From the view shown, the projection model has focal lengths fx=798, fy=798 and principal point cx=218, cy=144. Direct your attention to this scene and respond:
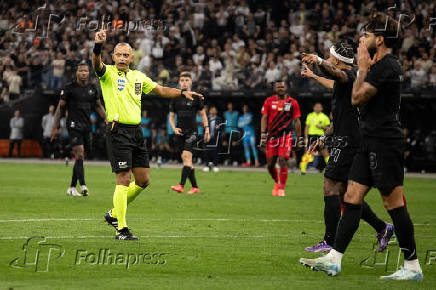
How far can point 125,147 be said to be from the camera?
10469 mm

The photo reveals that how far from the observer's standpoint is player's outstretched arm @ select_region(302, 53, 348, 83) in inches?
324

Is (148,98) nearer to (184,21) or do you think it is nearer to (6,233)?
(184,21)

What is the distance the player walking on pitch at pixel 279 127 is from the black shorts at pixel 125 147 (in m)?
7.89

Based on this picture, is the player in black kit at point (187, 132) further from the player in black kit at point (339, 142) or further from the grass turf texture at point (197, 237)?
the player in black kit at point (339, 142)

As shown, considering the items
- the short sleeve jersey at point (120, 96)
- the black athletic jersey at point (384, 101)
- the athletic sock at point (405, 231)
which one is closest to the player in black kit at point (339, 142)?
the black athletic jersey at point (384, 101)

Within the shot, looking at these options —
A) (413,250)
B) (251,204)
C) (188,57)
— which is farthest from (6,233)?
(188,57)

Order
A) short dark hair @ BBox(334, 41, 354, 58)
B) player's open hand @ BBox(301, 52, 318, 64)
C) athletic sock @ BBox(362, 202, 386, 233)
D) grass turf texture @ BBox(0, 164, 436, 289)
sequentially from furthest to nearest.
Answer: athletic sock @ BBox(362, 202, 386, 233) → short dark hair @ BBox(334, 41, 354, 58) → player's open hand @ BBox(301, 52, 318, 64) → grass turf texture @ BBox(0, 164, 436, 289)

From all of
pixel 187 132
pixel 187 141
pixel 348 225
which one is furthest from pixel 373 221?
pixel 187 132

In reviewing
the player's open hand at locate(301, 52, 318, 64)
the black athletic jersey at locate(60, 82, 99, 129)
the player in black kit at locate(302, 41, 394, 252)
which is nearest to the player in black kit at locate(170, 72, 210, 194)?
the black athletic jersey at locate(60, 82, 99, 129)

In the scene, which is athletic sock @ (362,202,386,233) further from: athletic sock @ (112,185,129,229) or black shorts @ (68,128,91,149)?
black shorts @ (68,128,91,149)

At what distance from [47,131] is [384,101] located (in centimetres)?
2740

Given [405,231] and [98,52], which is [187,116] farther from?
[405,231]

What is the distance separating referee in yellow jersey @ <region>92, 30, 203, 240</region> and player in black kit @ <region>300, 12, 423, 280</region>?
339cm

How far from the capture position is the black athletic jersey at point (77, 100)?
1717cm
